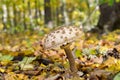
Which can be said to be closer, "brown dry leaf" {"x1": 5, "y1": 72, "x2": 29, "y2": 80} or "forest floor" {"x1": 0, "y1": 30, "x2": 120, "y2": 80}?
"forest floor" {"x1": 0, "y1": 30, "x2": 120, "y2": 80}

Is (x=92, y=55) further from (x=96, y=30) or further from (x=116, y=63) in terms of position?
(x=96, y=30)

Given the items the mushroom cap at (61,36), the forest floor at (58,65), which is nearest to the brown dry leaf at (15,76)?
the forest floor at (58,65)

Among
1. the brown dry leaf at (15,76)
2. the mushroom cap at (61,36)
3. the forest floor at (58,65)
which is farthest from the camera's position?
the brown dry leaf at (15,76)

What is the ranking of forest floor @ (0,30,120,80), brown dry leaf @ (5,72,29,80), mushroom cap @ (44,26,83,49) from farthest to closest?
brown dry leaf @ (5,72,29,80)
forest floor @ (0,30,120,80)
mushroom cap @ (44,26,83,49)

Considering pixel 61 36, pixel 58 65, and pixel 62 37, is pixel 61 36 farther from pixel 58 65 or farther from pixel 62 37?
pixel 58 65

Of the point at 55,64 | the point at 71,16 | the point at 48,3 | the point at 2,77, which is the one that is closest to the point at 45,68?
the point at 55,64

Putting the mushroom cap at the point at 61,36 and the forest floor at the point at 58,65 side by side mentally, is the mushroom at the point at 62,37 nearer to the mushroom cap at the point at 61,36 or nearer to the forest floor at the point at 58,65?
the mushroom cap at the point at 61,36

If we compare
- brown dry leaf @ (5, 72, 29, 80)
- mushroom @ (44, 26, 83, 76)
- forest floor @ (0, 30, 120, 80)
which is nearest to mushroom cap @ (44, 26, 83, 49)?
mushroom @ (44, 26, 83, 76)

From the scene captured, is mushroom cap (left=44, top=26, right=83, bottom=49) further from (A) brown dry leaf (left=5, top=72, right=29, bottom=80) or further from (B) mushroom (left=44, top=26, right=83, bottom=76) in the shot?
(A) brown dry leaf (left=5, top=72, right=29, bottom=80)
